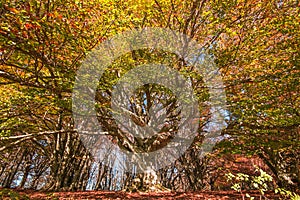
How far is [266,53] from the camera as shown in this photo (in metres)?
6.71

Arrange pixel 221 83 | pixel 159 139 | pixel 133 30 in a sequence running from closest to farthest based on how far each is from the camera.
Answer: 1. pixel 133 30
2. pixel 221 83
3. pixel 159 139

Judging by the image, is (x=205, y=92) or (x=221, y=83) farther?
(x=221, y=83)

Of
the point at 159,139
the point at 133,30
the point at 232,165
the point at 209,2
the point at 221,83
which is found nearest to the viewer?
the point at 209,2

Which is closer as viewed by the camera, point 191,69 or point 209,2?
point 209,2

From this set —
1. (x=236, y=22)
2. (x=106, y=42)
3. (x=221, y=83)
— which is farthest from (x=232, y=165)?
(x=106, y=42)

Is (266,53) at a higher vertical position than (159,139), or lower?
higher

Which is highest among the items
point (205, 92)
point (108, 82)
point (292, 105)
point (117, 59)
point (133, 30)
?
point (133, 30)

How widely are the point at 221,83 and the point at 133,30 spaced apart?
3.83 meters

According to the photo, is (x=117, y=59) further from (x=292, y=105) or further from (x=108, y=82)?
(x=292, y=105)

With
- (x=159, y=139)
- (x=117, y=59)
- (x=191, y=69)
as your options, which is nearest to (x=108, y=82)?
(x=117, y=59)

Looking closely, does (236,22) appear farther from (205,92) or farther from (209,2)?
(205,92)

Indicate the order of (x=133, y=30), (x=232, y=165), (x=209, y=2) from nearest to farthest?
(x=209, y=2), (x=133, y=30), (x=232, y=165)

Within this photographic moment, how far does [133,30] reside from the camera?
7.11m

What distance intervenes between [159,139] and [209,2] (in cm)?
590
